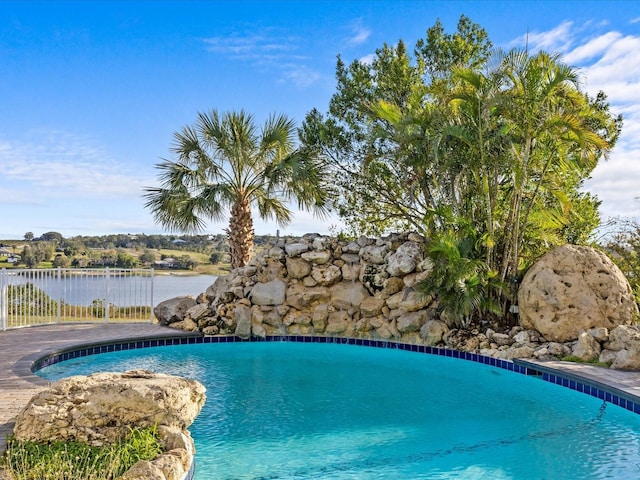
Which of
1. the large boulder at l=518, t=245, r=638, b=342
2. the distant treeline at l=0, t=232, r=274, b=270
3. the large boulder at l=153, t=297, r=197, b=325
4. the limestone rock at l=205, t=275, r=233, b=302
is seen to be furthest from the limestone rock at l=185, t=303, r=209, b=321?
the large boulder at l=518, t=245, r=638, b=342

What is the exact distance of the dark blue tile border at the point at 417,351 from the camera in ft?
21.7

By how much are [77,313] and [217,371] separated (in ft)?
19.5

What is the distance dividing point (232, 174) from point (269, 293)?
3.23 meters

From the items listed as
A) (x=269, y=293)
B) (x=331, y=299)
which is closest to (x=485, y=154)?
(x=331, y=299)

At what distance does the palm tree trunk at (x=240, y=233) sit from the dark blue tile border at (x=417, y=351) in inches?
106

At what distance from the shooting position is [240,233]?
1323 cm

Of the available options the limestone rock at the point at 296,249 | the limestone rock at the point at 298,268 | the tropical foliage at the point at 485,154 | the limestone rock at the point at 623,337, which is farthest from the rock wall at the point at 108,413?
the limestone rock at the point at 296,249

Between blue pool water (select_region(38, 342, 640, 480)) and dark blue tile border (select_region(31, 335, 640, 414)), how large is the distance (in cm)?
15

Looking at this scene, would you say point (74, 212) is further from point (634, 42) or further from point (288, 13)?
point (634, 42)

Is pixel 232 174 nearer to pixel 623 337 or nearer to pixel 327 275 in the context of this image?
pixel 327 275

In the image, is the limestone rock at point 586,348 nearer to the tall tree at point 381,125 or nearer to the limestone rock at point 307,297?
the tall tree at point 381,125

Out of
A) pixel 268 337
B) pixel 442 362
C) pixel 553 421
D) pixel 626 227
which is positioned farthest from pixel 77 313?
pixel 626 227

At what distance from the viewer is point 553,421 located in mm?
6027

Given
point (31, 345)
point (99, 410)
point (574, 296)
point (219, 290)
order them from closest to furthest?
point (99, 410) < point (574, 296) < point (31, 345) < point (219, 290)
